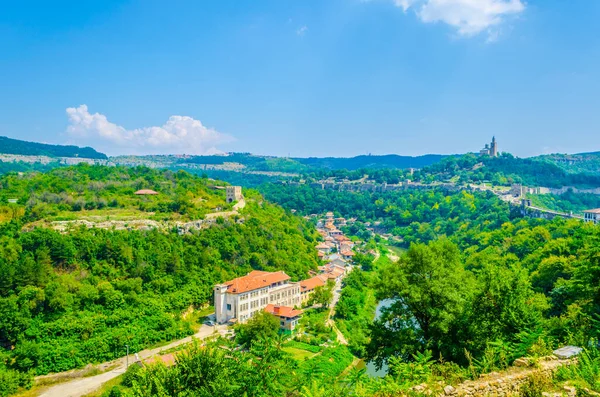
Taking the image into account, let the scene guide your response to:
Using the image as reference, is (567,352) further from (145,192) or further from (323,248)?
(323,248)

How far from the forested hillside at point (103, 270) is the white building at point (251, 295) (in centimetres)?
220

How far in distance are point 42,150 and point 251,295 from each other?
9681cm

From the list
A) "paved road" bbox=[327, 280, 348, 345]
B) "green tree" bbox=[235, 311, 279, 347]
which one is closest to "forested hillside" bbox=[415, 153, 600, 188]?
"paved road" bbox=[327, 280, 348, 345]

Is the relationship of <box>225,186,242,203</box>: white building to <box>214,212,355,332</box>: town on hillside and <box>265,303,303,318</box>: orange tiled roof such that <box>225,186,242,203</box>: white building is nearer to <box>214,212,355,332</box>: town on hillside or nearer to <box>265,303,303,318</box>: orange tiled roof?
<box>214,212,355,332</box>: town on hillside

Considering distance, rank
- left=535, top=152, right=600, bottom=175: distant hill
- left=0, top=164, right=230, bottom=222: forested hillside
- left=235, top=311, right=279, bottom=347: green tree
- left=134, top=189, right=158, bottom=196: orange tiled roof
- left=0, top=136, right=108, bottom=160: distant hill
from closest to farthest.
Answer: left=235, top=311, right=279, bottom=347: green tree → left=0, top=164, right=230, bottom=222: forested hillside → left=134, top=189, right=158, bottom=196: orange tiled roof → left=0, top=136, right=108, bottom=160: distant hill → left=535, top=152, right=600, bottom=175: distant hill

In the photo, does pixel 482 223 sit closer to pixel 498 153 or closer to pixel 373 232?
pixel 373 232

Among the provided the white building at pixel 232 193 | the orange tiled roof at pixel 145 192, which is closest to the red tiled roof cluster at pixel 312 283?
the white building at pixel 232 193

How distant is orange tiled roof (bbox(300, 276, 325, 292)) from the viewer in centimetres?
3458

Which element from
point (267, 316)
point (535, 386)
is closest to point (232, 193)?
point (267, 316)

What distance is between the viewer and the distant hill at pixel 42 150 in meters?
92.4

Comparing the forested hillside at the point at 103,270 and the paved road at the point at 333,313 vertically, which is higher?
the forested hillside at the point at 103,270

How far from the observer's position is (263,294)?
3088 cm

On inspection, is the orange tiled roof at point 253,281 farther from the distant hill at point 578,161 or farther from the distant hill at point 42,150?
the distant hill at point 578,161

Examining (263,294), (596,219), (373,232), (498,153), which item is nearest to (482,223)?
(596,219)
